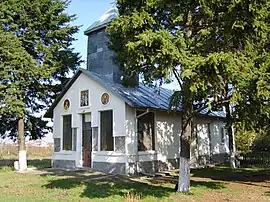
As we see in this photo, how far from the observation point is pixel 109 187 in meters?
12.6

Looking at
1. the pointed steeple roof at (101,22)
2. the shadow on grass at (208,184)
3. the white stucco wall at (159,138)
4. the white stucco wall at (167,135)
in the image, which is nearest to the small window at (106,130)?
the white stucco wall at (159,138)

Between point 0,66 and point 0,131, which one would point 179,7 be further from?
point 0,131

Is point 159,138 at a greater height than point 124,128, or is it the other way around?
point 124,128

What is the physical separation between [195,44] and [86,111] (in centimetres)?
1026

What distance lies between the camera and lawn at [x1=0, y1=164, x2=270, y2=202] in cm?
1059

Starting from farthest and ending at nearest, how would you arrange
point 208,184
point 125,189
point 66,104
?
point 66,104 → point 208,184 → point 125,189

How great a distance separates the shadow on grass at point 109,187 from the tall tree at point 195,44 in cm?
114

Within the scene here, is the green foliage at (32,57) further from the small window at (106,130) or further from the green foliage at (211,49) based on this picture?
the green foliage at (211,49)

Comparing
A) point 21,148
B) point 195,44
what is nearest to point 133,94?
point 21,148

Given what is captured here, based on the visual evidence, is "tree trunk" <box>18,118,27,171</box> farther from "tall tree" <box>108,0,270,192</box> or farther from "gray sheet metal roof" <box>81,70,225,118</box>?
"tall tree" <box>108,0,270,192</box>

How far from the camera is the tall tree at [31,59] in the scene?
19469 mm

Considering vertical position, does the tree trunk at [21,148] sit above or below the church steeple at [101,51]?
below

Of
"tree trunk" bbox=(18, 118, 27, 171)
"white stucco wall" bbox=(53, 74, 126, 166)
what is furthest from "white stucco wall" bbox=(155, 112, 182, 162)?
"tree trunk" bbox=(18, 118, 27, 171)

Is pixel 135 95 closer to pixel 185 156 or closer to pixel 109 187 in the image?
pixel 109 187
